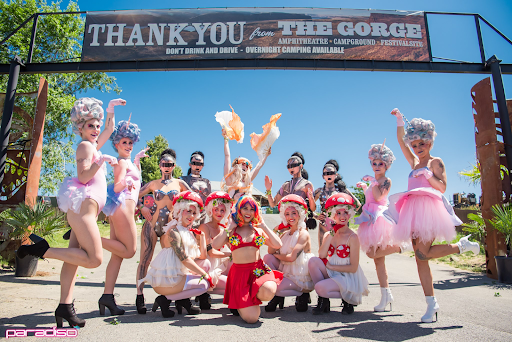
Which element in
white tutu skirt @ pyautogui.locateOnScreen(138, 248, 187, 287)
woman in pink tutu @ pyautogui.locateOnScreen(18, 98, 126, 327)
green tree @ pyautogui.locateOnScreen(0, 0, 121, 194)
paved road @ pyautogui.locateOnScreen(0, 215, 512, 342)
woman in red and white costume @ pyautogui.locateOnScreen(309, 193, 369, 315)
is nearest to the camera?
paved road @ pyautogui.locateOnScreen(0, 215, 512, 342)

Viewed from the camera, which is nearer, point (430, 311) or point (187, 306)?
point (430, 311)

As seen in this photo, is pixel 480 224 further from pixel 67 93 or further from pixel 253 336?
pixel 67 93

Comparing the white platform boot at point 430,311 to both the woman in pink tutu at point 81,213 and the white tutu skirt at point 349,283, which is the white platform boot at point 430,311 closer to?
the white tutu skirt at point 349,283

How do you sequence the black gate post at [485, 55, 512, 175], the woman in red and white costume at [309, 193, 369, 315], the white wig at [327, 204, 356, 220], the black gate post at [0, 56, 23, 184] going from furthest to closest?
the black gate post at [0, 56, 23, 184] → the black gate post at [485, 55, 512, 175] → the white wig at [327, 204, 356, 220] → the woman in red and white costume at [309, 193, 369, 315]

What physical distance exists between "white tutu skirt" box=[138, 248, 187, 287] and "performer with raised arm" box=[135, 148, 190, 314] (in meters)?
0.38

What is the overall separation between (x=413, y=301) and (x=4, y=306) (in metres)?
5.24

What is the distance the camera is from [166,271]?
136 inches

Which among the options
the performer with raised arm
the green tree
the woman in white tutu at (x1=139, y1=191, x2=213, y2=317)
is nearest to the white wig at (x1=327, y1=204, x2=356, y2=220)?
the woman in white tutu at (x1=139, y1=191, x2=213, y2=317)

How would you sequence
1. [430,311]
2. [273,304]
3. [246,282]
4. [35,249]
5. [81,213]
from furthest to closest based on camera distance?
1. [273,304]
2. [246,282]
3. [430,311]
4. [81,213]
5. [35,249]

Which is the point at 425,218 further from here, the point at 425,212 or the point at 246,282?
the point at 246,282

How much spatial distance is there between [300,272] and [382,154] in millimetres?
→ 1894

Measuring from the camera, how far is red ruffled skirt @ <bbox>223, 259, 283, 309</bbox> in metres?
3.21

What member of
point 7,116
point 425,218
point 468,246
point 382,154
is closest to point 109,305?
point 425,218

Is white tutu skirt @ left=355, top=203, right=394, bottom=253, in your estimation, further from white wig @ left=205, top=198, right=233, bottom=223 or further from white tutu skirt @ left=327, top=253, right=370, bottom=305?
white wig @ left=205, top=198, right=233, bottom=223
